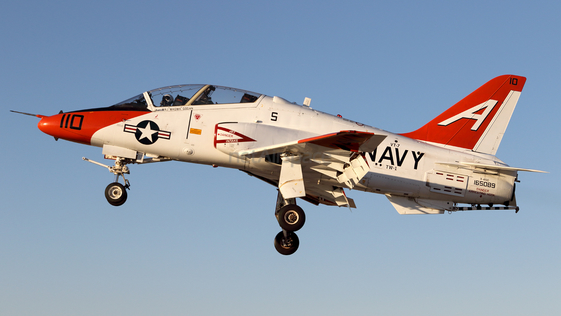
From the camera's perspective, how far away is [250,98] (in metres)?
19.3

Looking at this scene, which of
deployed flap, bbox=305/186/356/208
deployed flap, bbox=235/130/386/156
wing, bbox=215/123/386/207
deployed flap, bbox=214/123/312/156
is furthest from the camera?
deployed flap, bbox=305/186/356/208

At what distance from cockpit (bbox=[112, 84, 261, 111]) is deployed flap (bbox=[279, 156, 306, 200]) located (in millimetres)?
2490

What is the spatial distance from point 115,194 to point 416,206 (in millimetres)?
10041

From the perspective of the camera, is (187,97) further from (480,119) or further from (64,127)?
(480,119)

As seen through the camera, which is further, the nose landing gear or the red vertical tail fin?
the red vertical tail fin

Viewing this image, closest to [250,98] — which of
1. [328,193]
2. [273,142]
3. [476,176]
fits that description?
[273,142]

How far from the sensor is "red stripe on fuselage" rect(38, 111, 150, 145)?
18.7 metres

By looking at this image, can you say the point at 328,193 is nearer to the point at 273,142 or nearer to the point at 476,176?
the point at 273,142

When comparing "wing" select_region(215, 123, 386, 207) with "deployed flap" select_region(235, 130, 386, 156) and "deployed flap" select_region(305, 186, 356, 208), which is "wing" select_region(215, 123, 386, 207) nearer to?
Answer: "deployed flap" select_region(235, 130, 386, 156)

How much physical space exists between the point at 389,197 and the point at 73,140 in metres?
10.7

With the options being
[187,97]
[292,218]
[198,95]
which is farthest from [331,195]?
[187,97]

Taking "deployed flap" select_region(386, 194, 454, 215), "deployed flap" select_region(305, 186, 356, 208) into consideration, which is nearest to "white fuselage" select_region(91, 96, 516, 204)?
"deployed flap" select_region(386, 194, 454, 215)

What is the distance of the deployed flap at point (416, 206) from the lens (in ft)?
66.9

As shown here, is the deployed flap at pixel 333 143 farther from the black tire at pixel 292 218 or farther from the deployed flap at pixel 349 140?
the black tire at pixel 292 218
